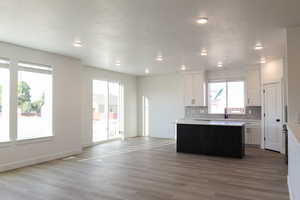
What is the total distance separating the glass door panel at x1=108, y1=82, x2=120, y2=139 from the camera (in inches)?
344

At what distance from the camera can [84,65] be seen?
739cm

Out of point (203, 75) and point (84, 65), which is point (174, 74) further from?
point (84, 65)

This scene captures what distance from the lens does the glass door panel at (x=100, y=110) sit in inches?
314

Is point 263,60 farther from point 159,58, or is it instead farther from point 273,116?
point 159,58

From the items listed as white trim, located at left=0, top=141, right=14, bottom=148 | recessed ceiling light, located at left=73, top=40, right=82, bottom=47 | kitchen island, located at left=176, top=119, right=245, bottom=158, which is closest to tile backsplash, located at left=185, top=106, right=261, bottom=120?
kitchen island, located at left=176, top=119, right=245, bottom=158

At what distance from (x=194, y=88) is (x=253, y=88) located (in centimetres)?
204

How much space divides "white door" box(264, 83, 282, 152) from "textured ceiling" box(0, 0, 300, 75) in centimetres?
127

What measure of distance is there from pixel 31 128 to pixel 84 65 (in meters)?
2.84

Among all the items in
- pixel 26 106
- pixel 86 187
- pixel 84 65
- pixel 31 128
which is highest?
pixel 84 65

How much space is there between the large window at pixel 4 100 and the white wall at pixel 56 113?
10 centimetres

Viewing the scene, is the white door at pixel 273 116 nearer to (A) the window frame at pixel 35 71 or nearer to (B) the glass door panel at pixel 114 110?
(B) the glass door panel at pixel 114 110

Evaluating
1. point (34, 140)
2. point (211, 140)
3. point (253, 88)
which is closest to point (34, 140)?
point (34, 140)

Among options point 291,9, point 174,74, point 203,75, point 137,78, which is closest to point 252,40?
point 291,9

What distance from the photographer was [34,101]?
5.43 m
